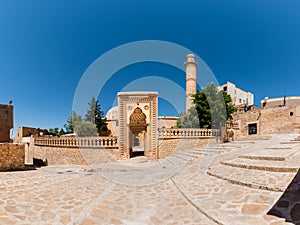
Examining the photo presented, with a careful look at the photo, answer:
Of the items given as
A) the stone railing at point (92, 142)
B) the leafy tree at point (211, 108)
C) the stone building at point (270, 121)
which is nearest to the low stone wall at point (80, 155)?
the stone railing at point (92, 142)

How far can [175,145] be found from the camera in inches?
500

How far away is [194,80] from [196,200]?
3035 cm

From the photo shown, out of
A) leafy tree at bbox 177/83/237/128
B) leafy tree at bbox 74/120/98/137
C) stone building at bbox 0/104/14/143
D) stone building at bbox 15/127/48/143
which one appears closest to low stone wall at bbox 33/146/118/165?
stone building at bbox 0/104/14/143

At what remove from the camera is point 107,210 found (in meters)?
3.31

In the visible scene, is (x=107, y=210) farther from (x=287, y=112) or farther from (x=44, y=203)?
(x=287, y=112)

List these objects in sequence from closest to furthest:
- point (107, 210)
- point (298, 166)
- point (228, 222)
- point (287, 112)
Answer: point (228, 222), point (107, 210), point (298, 166), point (287, 112)

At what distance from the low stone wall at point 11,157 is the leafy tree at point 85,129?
12408 mm

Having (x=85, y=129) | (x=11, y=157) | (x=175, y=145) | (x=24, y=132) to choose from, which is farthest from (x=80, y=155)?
(x=24, y=132)

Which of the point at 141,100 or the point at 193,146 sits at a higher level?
the point at 141,100

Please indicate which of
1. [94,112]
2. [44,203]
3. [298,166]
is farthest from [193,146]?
[94,112]

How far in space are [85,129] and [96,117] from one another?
415 cm

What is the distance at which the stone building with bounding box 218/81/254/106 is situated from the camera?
35.2 metres

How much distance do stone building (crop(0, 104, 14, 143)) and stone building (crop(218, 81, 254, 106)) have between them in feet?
115

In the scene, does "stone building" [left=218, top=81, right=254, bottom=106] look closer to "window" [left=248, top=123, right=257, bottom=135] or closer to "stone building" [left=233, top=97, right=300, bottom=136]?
"stone building" [left=233, top=97, right=300, bottom=136]
